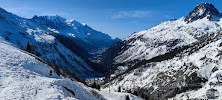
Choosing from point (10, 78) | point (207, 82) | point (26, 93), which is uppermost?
point (10, 78)

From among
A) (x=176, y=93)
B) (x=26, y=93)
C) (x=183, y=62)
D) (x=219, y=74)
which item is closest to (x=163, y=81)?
(x=176, y=93)

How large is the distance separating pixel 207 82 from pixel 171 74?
4628cm

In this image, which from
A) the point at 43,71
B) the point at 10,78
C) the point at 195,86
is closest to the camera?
the point at 10,78

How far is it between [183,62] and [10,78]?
188 metres

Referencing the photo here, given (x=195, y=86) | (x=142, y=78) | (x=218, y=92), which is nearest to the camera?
(x=218, y=92)

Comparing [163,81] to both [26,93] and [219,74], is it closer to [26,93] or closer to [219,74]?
[219,74]

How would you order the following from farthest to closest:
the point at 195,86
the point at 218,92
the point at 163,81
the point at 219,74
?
the point at 163,81
the point at 195,86
the point at 219,74
the point at 218,92

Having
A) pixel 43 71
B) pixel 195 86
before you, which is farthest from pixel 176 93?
pixel 43 71

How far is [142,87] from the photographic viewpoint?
551 feet

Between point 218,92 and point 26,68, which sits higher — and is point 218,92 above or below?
below

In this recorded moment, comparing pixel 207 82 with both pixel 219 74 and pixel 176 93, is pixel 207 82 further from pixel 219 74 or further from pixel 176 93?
pixel 176 93

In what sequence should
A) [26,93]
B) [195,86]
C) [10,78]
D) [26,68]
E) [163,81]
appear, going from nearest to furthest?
[26,93] → [10,78] → [26,68] → [195,86] → [163,81]

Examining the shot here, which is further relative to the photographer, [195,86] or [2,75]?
[195,86]

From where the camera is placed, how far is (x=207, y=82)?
12256 cm
